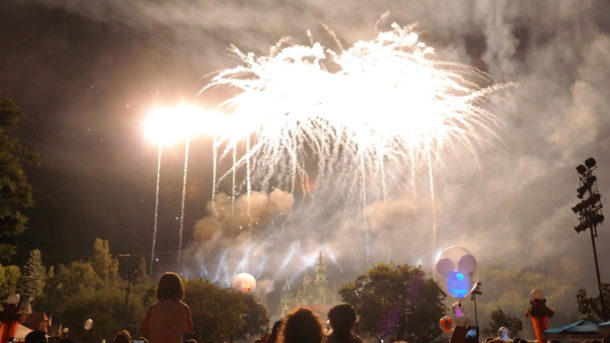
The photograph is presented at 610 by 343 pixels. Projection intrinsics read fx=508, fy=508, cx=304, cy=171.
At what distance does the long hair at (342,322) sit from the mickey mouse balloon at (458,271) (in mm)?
11928

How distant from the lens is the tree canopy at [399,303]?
190 ft

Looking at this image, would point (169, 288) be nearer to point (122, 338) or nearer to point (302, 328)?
point (122, 338)

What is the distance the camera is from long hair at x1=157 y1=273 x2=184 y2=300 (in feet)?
20.8

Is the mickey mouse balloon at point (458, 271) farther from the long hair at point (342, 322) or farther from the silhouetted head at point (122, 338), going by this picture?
the long hair at point (342, 322)

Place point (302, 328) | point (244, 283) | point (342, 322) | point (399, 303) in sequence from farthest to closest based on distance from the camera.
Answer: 1. point (399, 303)
2. point (244, 283)
3. point (342, 322)
4. point (302, 328)

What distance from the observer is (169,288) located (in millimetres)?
6340

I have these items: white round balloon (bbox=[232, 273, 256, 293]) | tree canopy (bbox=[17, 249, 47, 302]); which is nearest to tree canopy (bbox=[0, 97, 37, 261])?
white round balloon (bbox=[232, 273, 256, 293])

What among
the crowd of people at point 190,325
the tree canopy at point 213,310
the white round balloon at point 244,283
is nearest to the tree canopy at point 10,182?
the white round balloon at point 244,283

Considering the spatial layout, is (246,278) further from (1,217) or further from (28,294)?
(28,294)

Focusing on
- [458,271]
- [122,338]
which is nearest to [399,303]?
[458,271]

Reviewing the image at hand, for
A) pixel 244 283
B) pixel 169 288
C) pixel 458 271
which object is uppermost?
pixel 244 283

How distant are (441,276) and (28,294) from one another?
257ft

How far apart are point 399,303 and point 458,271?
45163mm

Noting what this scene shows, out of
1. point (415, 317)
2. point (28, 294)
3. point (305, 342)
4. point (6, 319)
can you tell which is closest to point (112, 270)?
point (28, 294)
